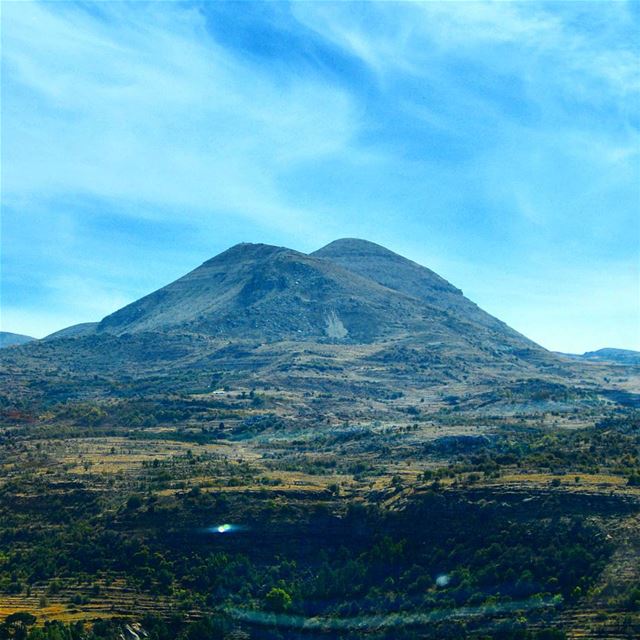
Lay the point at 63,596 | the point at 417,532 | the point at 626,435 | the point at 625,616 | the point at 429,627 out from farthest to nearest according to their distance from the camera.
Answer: the point at 626,435
the point at 417,532
the point at 63,596
the point at 429,627
the point at 625,616

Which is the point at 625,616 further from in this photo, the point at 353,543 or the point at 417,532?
the point at 353,543

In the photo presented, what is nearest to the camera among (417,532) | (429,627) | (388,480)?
(429,627)

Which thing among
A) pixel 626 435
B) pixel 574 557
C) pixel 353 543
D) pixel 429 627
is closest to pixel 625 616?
pixel 574 557

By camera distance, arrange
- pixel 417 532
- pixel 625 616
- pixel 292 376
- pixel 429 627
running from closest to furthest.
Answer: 1. pixel 625 616
2. pixel 429 627
3. pixel 417 532
4. pixel 292 376

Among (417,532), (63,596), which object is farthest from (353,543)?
(63,596)

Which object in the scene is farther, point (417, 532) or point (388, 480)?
point (388, 480)

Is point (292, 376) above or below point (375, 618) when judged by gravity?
above

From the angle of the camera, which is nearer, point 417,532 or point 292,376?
point 417,532

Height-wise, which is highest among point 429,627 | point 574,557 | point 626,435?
point 626,435

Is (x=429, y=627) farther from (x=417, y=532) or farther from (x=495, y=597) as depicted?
(x=417, y=532)
